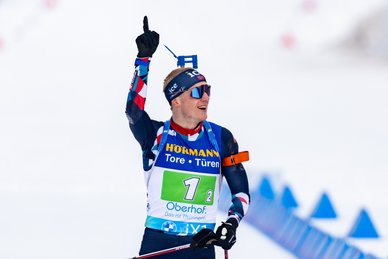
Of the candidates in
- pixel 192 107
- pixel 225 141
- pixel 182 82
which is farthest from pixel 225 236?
pixel 182 82

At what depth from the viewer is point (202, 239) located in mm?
5340

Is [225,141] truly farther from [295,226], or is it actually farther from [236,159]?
[295,226]

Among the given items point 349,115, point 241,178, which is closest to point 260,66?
point 349,115

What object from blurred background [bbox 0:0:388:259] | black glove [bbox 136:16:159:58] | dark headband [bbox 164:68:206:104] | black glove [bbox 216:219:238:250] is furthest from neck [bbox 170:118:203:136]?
blurred background [bbox 0:0:388:259]

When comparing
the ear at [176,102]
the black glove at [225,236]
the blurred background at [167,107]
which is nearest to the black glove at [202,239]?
the black glove at [225,236]

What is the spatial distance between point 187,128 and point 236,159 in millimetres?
320

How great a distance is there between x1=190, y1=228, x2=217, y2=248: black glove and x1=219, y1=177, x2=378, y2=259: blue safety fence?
9.75ft

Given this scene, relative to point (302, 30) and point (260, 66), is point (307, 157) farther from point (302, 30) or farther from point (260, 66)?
point (302, 30)

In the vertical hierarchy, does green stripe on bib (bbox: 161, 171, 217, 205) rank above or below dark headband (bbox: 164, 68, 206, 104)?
below

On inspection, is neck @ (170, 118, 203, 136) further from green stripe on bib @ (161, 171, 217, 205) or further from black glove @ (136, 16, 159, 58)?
black glove @ (136, 16, 159, 58)

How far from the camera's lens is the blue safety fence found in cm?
951

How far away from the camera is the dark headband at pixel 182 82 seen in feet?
18.8

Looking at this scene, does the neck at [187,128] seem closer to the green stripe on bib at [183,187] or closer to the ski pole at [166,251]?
the green stripe on bib at [183,187]

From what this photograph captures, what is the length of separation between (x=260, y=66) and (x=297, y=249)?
98.8 ft
